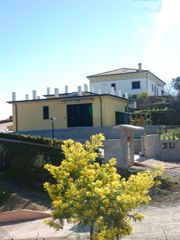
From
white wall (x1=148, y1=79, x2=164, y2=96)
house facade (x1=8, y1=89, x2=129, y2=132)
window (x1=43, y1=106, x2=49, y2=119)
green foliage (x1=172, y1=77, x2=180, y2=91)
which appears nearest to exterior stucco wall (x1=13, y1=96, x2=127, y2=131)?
house facade (x1=8, y1=89, x2=129, y2=132)

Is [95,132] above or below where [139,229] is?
above

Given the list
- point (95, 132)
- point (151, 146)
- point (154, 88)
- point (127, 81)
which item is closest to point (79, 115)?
point (95, 132)

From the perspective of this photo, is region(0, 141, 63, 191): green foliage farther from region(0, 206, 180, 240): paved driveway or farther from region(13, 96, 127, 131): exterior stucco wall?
region(13, 96, 127, 131): exterior stucco wall

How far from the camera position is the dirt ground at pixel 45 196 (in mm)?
10422

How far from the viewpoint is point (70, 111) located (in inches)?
985

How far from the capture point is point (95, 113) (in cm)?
2395

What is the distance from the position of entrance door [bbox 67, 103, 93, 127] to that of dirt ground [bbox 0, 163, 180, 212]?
38.9 feet

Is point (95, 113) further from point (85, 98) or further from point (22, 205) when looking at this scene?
point (22, 205)

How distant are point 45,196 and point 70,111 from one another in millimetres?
13341

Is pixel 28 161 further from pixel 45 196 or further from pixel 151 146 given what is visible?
pixel 151 146

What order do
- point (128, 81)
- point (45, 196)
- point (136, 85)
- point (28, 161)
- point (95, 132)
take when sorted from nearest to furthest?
point (45, 196)
point (28, 161)
point (95, 132)
point (136, 85)
point (128, 81)

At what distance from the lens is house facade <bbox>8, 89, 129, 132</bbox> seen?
78.4 feet

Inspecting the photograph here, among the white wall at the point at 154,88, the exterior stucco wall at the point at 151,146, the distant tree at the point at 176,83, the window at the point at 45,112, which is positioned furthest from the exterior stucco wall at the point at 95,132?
the distant tree at the point at 176,83

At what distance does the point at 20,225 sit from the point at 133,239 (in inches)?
187
